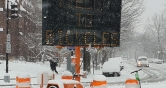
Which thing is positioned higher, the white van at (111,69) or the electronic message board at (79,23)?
the electronic message board at (79,23)

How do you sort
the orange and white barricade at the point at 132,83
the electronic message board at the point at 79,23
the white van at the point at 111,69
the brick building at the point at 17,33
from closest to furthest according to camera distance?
the orange and white barricade at the point at 132,83
the electronic message board at the point at 79,23
the white van at the point at 111,69
the brick building at the point at 17,33

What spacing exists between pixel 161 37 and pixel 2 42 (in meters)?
60.8

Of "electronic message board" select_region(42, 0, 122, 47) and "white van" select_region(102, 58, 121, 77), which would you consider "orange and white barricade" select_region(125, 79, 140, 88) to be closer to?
"electronic message board" select_region(42, 0, 122, 47)

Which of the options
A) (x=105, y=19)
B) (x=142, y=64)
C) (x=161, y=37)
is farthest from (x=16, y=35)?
(x=161, y=37)

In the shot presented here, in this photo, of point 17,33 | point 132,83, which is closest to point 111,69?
point 132,83

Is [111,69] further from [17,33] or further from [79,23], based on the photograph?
[17,33]

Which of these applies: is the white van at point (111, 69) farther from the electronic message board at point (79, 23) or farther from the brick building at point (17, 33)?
the electronic message board at point (79, 23)

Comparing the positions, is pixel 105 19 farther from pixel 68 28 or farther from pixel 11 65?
pixel 11 65

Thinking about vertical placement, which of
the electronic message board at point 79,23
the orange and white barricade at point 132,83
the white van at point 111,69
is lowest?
the white van at point 111,69

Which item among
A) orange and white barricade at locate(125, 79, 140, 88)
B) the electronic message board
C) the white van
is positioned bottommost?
the white van

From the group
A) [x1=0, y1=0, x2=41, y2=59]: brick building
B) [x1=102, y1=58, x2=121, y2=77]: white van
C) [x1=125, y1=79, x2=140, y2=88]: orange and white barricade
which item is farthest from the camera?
[x1=0, y1=0, x2=41, y2=59]: brick building

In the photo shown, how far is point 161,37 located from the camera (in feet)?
317

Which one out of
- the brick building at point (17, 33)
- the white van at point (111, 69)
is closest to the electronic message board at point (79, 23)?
the white van at point (111, 69)

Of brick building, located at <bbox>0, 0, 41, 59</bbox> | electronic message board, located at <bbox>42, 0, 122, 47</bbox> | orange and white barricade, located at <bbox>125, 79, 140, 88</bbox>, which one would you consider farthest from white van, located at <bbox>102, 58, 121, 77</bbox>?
orange and white barricade, located at <bbox>125, 79, 140, 88</bbox>
